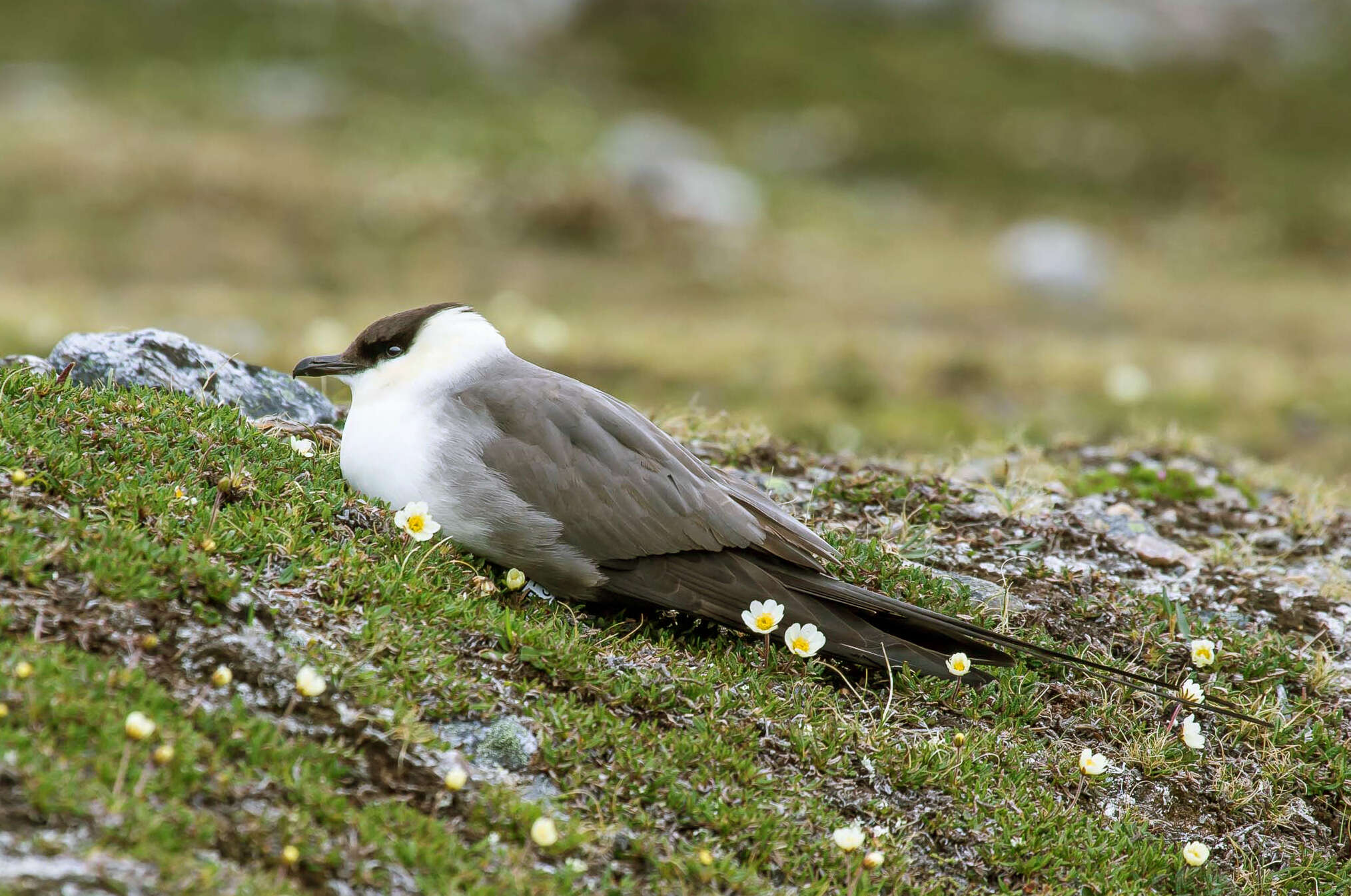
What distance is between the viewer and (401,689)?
130 inches

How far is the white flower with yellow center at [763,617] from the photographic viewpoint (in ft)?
12.4

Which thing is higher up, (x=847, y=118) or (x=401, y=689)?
(x=847, y=118)

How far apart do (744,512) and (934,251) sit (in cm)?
1424

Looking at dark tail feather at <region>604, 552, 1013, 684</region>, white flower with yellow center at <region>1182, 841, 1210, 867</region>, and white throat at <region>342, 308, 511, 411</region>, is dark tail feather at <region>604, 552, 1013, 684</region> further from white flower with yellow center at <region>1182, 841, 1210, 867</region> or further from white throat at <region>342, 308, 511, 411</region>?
white throat at <region>342, 308, 511, 411</region>

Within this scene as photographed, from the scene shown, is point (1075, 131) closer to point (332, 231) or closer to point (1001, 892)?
point (332, 231)

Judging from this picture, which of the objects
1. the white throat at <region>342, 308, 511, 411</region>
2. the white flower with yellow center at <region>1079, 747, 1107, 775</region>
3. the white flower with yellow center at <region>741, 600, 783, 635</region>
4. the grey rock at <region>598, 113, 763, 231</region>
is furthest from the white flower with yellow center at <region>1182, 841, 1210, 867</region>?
the grey rock at <region>598, 113, 763, 231</region>

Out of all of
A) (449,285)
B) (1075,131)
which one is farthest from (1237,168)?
(449,285)

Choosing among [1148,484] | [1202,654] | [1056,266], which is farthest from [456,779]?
[1056,266]

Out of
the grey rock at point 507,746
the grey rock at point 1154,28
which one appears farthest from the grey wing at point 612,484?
the grey rock at point 1154,28

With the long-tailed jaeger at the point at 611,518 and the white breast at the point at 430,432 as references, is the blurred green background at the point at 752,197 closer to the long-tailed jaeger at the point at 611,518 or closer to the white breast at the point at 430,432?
the white breast at the point at 430,432

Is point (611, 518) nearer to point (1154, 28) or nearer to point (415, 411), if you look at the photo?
point (415, 411)

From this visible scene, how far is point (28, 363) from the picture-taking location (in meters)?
4.43

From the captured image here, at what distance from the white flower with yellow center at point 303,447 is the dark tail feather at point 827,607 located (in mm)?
1138

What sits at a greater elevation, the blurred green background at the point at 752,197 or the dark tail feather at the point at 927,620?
the blurred green background at the point at 752,197
